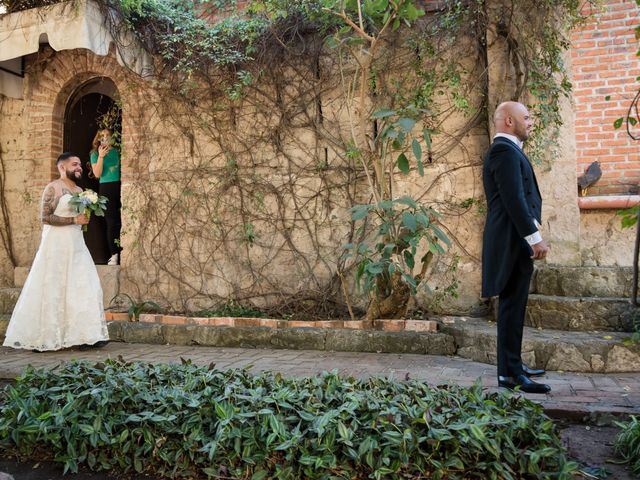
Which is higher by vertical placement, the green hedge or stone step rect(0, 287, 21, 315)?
stone step rect(0, 287, 21, 315)

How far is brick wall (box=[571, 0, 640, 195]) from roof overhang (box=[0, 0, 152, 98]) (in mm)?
5089

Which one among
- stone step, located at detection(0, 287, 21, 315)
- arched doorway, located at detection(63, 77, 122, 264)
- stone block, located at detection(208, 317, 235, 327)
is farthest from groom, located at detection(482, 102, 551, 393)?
stone step, located at detection(0, 287, 21, 315)

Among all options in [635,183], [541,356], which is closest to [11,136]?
[541,356]

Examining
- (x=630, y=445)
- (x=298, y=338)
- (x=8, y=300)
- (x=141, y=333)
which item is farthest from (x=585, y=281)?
(x=8, y=300)

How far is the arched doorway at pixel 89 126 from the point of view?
7.00 meters

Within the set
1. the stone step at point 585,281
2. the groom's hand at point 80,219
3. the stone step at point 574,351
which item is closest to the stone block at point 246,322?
the groom's hand at point 80,219

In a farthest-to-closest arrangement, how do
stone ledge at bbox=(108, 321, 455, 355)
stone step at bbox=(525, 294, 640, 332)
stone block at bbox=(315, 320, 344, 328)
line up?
1. stone block at bbox=(315, 320, 344, 328)
2. stone ledge at bbox=(108, 321, 455, 355)
3. stone step at bbox=(525, 294, 640, 332)

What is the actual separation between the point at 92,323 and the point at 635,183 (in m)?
5.77

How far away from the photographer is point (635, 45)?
5.30 metres

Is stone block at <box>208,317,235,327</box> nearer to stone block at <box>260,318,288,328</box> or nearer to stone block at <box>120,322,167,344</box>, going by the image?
stone block at <box>260,318,288,328</box>

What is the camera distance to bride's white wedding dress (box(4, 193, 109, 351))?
15.6 feet

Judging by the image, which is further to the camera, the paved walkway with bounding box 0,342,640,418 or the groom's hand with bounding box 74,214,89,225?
the groom's hand with bounding box 74,214,89,225

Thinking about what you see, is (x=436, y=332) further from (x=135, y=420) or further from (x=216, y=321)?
(x=135, y=420)

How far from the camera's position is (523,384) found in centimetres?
297
